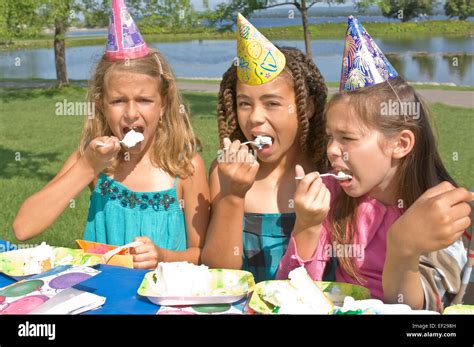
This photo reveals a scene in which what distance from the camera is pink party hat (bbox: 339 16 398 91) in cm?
199

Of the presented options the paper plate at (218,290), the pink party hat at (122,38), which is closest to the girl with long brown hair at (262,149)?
the paper plate at (218,290)

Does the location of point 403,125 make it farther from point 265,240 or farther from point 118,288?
point 118,288

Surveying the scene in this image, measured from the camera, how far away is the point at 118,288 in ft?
5.97

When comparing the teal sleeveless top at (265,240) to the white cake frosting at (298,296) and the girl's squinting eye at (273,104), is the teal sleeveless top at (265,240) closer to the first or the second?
the girl's squinting eye at (273,104)

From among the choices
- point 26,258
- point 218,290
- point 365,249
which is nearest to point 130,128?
point 26,258

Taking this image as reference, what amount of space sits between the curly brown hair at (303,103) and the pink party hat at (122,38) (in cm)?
41

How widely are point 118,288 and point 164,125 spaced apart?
1.00 meters

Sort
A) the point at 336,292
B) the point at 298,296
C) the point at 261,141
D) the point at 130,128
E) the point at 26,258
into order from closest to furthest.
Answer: the point at 298,296
the point at 336,292
the point at 26,258
the point at 261,141
the point at 130,128

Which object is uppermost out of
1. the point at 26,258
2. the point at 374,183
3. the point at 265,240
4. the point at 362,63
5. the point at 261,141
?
the point at 362,63

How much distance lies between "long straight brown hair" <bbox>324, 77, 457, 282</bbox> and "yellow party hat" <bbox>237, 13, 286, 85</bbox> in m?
0.36

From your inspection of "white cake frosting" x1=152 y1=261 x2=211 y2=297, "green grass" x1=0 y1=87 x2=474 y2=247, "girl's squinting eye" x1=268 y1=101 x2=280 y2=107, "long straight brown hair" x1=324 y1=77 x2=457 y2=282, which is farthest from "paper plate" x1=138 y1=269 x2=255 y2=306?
"green grass" x1=0 y1=87 x2=474 y2=247

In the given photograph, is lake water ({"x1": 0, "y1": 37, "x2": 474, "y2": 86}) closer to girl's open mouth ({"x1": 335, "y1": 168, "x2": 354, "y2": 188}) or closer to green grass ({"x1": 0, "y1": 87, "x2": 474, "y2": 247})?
green grass ({"x1": 0, "y1": 87, "x2": 474, "y2": 247})

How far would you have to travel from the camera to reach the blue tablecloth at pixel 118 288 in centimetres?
168
